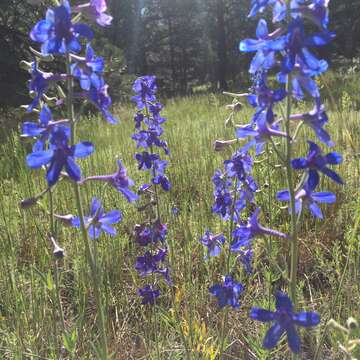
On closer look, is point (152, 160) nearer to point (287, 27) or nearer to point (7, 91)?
point (287, 27)

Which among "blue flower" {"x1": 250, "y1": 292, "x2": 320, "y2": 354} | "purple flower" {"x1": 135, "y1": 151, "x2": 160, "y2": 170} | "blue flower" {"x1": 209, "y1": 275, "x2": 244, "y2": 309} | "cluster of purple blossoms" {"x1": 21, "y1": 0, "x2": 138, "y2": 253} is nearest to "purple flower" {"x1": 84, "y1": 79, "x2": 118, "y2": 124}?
"cluster of purple blossoms" {"x1": 21, "y1": 0, "x2": 138, "y2": 253}

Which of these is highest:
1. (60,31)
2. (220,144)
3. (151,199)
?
(60,31)

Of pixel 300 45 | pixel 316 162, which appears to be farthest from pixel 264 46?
pixel 316 162

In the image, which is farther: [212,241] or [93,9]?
[212,241]

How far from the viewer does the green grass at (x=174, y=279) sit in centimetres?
204

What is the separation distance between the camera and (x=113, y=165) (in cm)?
442

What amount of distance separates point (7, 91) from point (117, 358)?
6.98 metres

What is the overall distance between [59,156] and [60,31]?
1.10 feet

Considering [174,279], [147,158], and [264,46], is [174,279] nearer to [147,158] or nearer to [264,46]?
[147,158]

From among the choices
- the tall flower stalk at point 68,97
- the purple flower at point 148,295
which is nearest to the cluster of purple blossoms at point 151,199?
the purple flower at point 148,295

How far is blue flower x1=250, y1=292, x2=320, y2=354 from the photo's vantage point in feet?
3.68

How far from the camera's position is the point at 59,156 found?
1.21 metres

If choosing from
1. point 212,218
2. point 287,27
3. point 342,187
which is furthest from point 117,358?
point 342,187

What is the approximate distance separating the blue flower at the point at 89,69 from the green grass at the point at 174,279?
546 mm
